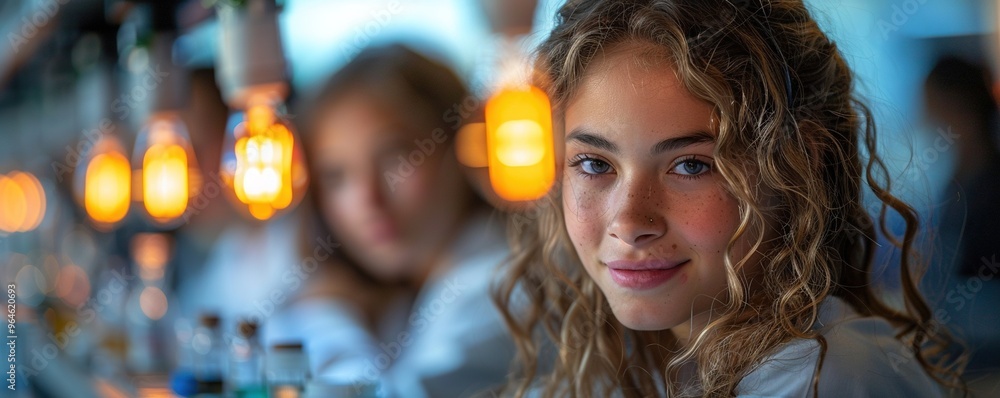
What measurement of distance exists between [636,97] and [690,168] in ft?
0.34

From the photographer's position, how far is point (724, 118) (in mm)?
965

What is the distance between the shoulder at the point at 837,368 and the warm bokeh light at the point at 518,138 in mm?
1088

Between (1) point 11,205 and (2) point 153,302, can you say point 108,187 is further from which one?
(1) point 11,205

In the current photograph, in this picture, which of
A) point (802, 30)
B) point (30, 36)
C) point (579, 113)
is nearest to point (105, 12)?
point (30, 36)

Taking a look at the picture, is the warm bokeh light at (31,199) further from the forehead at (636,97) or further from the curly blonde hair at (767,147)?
the forehead at (636,97)

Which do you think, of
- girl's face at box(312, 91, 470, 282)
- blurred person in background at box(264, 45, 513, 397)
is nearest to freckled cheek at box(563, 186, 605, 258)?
blurred person in background at box(264, 45, 513, 397)

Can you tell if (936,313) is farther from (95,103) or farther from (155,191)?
(95,103)

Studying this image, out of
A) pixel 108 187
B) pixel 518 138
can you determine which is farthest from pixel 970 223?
pixel 108 187

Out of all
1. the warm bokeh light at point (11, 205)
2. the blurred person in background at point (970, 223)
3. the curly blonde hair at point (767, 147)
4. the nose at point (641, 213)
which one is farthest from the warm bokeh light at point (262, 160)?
the warm bokeh light at point (11, 205)

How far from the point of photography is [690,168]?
0.99 metres

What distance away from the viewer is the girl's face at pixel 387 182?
8.20ft

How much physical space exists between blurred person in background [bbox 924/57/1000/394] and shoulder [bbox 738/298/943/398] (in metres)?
0.52

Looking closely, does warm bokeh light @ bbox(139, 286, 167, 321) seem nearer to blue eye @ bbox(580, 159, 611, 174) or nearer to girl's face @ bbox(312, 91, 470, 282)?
girl's face @ bbox(312, 91, 470, 282)

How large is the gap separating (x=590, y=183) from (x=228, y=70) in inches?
36.6
